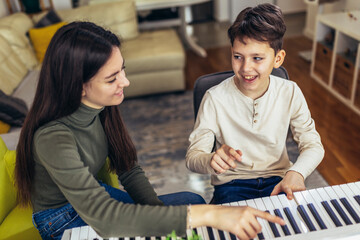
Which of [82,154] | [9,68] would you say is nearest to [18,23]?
[9,68]

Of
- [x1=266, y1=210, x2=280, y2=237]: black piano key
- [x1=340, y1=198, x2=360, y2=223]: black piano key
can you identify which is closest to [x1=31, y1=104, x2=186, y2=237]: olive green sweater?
[x1=266, y1=210, x2=280, y2=237]: black piano key

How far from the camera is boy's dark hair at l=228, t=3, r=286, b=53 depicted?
3.99 feet

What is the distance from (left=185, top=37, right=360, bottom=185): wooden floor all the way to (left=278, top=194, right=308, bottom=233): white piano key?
4.40 ft

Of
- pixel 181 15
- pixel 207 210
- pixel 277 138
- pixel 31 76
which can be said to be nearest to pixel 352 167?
pixel 277 138

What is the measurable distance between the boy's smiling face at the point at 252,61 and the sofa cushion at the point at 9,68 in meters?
2.08

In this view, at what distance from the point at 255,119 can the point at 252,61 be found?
0.23 m

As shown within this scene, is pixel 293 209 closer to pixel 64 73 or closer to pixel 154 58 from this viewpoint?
pixel 64 73

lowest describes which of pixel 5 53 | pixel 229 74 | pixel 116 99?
pixel 5 53

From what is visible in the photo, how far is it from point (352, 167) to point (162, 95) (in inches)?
75.9

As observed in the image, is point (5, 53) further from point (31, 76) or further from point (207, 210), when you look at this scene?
point (207, 210)

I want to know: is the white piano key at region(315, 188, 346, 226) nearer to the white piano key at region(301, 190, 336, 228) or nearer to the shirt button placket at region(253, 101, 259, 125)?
the white piano key at region(301, 190, 336, 228)

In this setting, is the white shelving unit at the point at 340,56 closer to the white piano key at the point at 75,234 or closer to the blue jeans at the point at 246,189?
the blue jeans at the point at 246,189

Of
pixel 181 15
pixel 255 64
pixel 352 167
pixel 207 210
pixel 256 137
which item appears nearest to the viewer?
pixel 207 210

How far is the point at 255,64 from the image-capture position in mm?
1246
